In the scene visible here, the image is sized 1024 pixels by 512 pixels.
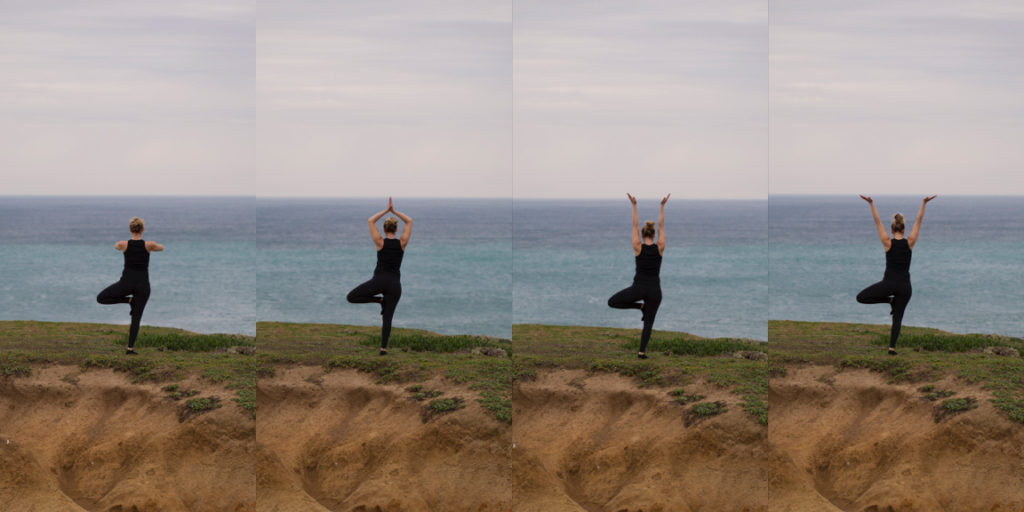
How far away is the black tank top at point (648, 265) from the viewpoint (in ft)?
31.9

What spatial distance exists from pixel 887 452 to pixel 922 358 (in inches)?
90.1

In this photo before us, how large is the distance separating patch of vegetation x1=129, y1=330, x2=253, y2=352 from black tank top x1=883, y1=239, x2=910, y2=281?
831 cm

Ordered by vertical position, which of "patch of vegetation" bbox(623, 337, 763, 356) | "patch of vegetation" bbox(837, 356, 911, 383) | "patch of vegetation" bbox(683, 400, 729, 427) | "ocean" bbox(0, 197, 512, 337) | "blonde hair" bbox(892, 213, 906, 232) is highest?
"blonde hair" bbox(892, 213, 906, 232)

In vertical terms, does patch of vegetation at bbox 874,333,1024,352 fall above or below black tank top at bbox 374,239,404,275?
below

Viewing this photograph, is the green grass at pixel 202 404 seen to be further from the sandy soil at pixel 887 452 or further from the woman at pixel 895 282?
the woman at pixel 895 282

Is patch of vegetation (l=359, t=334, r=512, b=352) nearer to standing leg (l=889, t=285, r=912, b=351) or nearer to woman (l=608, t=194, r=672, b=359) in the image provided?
woman (l=608, t=194, r=672, b=359)

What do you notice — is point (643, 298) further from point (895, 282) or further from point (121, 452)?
point (121, 452)

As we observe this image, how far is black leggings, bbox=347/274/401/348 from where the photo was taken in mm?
10023

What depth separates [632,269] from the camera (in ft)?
228

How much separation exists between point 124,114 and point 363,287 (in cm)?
7716

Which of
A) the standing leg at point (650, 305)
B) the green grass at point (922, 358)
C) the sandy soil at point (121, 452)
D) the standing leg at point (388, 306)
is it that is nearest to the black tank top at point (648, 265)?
the standing leg at point (650, 305)

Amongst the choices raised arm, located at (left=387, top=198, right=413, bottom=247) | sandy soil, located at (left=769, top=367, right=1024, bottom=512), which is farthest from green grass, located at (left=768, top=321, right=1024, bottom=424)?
raised arm, located at (left=387, top=198, right=413, bottom=247)

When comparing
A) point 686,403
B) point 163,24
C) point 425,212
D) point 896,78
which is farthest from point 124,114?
point 686,403

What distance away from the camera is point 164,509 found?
26.9 ft
